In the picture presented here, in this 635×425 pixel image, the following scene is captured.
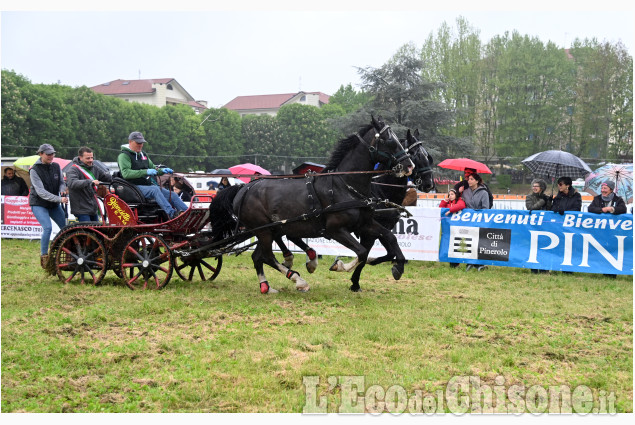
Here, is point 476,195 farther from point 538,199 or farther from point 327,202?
point 327,202

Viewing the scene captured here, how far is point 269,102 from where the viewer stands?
337 ft

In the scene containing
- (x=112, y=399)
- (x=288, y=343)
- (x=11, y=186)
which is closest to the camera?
(x=112, y=399)

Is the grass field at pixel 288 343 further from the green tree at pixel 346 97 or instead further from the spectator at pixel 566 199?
the green tree at pixel 346 97

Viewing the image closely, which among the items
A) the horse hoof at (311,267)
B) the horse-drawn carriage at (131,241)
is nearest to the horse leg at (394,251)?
the horse hoof at (311,267)

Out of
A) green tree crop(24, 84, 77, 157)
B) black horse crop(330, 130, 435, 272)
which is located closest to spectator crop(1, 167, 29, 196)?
black horse crop(330, 130, 435, 272)

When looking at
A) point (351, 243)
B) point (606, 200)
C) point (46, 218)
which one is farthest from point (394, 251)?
point (46, 218)

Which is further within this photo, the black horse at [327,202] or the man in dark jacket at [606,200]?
the man in dark jacket at [606,200]

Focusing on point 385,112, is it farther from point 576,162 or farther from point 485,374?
point 485,374

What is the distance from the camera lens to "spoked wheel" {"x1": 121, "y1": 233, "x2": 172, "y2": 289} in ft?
27.8

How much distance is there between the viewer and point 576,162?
11766 millimetres

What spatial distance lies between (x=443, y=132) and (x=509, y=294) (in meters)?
28.5

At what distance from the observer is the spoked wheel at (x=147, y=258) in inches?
334

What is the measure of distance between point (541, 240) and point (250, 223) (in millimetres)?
5866

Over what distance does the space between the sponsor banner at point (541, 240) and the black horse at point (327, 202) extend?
3884mm
